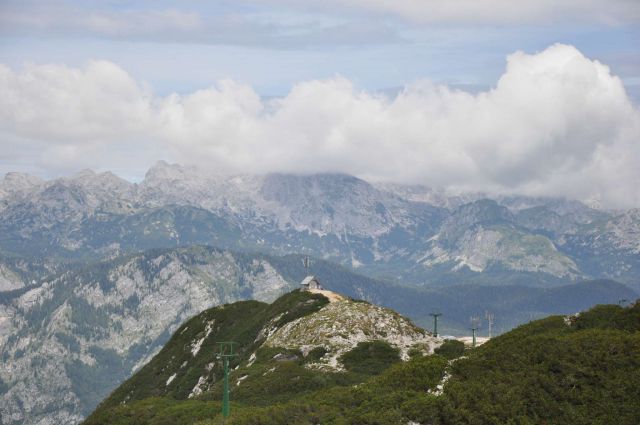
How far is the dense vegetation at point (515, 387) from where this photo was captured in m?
74.2

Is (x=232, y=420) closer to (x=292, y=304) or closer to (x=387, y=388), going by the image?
(x=387, y=388)

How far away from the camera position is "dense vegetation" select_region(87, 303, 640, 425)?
74250 millimetres

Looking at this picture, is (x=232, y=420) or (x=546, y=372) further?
(x=232, y=420)

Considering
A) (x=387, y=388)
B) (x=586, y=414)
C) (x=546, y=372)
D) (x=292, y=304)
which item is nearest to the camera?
(x=586, y=414)

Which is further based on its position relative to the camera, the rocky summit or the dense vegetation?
the rocky summit

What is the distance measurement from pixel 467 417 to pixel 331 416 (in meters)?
16.2

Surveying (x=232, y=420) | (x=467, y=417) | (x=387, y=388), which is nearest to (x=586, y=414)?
(x=467, y=417)

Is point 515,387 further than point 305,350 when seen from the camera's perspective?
No

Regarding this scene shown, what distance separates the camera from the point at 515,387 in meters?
77.6

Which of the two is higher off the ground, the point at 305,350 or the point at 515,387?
the point at 515,387

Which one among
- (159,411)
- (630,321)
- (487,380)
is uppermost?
(630,321)

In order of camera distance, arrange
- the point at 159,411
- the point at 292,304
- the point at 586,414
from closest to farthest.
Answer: the point at 586,414
the point at 159,411
the point at 292,304

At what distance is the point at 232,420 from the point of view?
285 ft

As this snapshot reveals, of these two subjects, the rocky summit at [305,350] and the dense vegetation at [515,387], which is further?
the rocky summit at [305,350]
